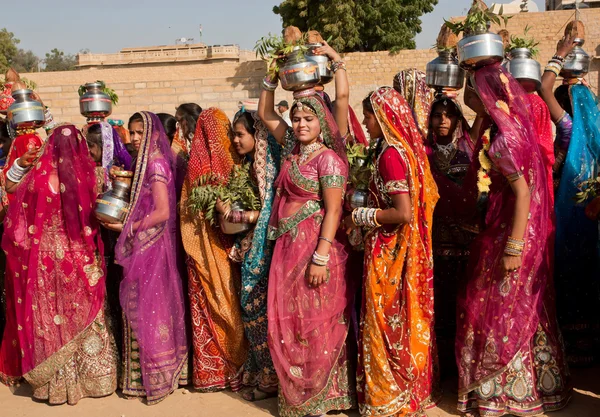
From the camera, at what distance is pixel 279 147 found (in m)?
4.36

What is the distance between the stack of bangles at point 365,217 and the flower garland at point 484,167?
0.66 m

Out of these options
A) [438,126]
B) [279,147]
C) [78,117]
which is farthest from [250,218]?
[78,117]

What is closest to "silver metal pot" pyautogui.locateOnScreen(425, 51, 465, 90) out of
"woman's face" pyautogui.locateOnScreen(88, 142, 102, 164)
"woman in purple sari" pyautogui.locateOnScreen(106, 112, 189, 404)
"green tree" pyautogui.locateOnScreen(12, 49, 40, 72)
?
"woman in purple sari" pyautogui.locateOnScreen(106, 112, 189, 404)

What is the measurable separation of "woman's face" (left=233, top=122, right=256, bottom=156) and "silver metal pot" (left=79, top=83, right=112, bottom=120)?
2.20 metres

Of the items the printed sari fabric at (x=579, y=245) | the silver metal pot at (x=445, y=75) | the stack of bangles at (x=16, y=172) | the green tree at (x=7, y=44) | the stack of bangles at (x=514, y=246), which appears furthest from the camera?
the green tree at (x=7, y=44)

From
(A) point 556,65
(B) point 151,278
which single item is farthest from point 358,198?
(A) point 556,65

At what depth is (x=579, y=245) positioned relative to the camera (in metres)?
4.60

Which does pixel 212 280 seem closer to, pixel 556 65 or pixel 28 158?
pixel 28 158

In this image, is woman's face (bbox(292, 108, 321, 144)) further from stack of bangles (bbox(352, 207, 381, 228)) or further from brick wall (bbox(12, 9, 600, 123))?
brick wall (bbox(12, 9, 600, 123))

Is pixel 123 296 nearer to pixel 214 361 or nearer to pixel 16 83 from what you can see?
pixel 214 361

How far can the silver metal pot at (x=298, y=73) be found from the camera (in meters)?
4.03

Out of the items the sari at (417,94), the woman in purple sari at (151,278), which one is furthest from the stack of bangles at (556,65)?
the woman in purple sari at (151,278)

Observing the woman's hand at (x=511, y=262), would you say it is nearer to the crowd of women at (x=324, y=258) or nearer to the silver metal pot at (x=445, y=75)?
the crowd of women at (x=324, y=258)

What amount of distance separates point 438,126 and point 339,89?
31.7 inches
